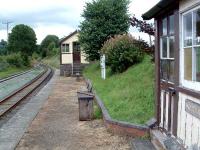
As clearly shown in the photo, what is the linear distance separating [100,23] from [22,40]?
255 ft

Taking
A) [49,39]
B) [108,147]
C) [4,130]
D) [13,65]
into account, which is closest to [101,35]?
[4,130]

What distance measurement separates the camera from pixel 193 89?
744 cm

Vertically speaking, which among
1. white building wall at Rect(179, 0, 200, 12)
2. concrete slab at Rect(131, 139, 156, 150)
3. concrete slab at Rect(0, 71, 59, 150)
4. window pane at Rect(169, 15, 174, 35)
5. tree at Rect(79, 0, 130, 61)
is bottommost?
concrete slab at Rect(0, 71, 59, 150)

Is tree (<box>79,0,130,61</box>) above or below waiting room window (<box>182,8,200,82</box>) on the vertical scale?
above

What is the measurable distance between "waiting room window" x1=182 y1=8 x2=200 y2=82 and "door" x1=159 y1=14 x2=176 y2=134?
83 centimetres

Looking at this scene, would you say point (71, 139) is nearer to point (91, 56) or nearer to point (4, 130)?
point (4, 130)

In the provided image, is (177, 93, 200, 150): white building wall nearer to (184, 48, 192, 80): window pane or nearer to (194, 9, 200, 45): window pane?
(184, 48, 192, 80): window pane

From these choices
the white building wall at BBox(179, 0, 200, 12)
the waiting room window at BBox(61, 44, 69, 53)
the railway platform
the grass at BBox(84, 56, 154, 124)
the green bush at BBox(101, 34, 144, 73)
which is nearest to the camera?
the white building wall at BBox(179, 0, 200, 12)

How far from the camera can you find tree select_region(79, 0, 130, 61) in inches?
A: 1486

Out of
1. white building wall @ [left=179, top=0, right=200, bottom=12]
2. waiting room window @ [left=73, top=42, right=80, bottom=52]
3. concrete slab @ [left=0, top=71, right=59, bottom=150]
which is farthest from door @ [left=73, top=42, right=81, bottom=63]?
white building wall @ [left=179, top=0, right=200, bottom=12]

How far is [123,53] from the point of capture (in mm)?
24297

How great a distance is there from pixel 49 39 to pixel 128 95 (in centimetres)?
14559

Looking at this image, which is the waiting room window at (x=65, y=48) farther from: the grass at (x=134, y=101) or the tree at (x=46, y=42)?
the tree at (x=46, y=42)

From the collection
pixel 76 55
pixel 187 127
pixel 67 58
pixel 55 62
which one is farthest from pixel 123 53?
pixel 55 62
